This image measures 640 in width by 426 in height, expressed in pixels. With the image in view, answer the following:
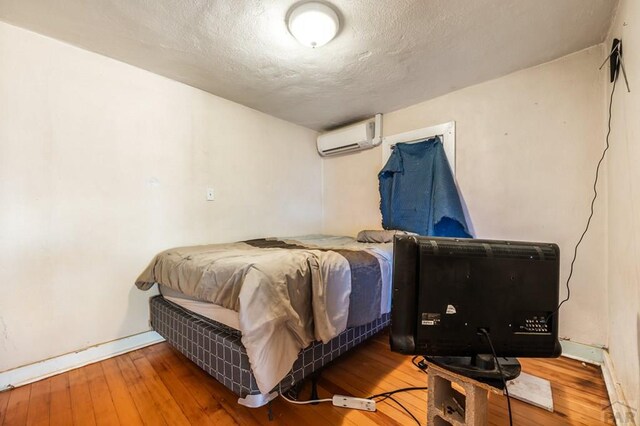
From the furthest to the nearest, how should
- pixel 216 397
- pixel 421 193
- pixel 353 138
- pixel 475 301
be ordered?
pixel 353 138, pixel 421 193, pixel 216 397, pixel 475 301

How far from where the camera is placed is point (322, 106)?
2.61 m

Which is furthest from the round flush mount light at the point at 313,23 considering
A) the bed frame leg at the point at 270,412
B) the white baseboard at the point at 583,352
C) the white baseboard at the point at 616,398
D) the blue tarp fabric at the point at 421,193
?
the white baseboard at the point at 583,352

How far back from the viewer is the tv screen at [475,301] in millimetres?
818

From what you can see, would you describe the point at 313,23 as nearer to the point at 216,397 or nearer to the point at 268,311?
the point at 268,311

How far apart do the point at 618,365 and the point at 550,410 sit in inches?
18.5

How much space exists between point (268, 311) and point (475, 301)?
775 millimetres

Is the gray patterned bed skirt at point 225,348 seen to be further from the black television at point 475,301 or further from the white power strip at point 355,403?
the black television at point 475,301

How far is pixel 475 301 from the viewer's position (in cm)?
82

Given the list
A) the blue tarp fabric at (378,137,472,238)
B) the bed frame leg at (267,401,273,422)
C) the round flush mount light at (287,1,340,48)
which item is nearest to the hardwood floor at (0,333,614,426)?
the bed frame leg at (267,401,273,422)

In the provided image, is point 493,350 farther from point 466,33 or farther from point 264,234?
point 264,234

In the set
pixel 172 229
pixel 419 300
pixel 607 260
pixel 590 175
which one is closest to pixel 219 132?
pixel 172 229

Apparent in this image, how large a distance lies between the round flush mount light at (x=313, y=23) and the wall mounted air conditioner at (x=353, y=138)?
4.50 ft

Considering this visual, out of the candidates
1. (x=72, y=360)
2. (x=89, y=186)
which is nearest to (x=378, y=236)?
(x=89, y=186)

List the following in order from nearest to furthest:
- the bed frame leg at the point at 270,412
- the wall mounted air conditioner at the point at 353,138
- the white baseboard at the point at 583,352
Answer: the bed frame leg at the point at 270,412, the white baseboard at the point at 583,352, the wall mounted air conditioner at the point at 353,138
